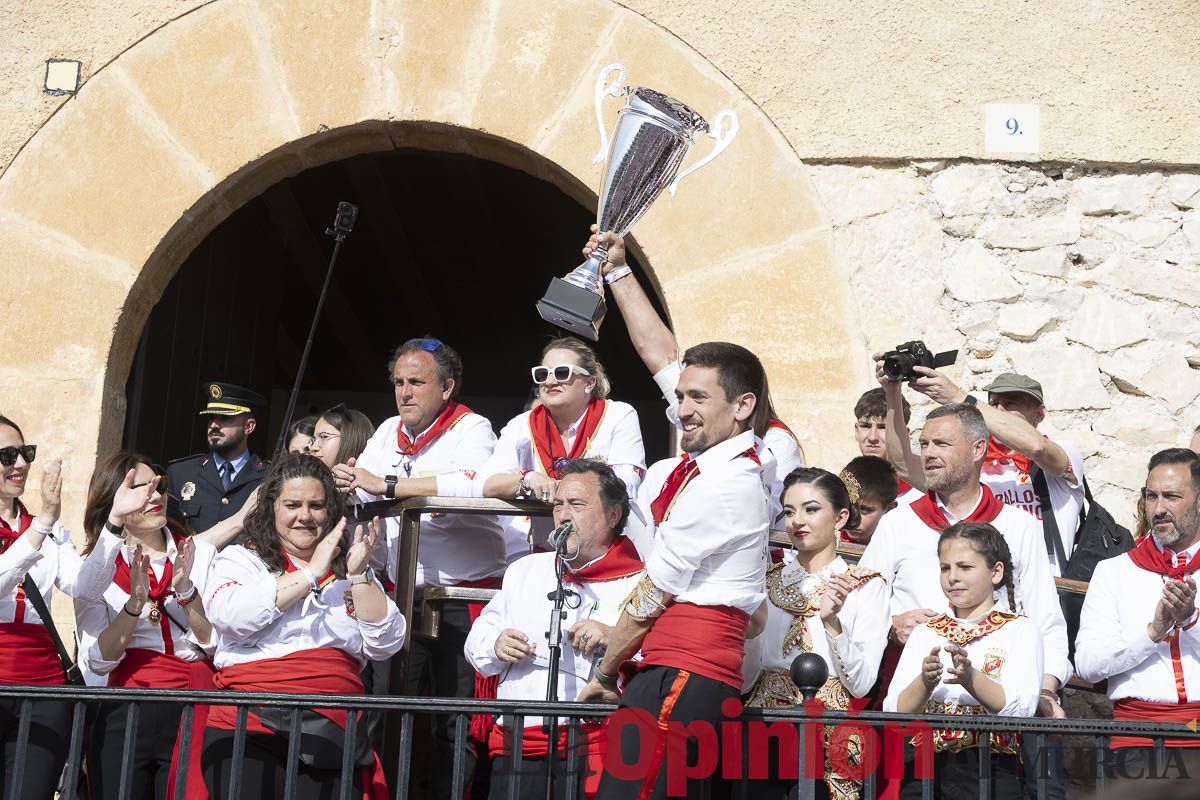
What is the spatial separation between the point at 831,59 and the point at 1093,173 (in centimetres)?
119

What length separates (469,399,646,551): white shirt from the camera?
4.85 metres

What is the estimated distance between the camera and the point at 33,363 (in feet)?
19.2

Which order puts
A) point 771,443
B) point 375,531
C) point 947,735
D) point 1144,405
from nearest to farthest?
point 947,735
point 375,531
point 771,443
point 1144,405

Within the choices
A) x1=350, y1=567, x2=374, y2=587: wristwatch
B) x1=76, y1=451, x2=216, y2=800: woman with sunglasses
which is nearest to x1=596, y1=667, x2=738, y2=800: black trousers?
x1=350, y1=567, x2=374, y2=587: wristwatch

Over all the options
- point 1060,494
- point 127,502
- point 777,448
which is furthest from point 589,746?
point 1060,494

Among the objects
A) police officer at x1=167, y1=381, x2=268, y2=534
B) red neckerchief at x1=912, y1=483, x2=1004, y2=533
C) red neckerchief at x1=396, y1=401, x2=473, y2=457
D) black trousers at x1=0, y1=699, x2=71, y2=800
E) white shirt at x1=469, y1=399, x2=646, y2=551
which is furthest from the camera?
police officer at x1=167, y1=381, x2=268, y2=534

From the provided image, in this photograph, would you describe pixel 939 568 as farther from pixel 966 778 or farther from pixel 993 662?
pixel 966 778

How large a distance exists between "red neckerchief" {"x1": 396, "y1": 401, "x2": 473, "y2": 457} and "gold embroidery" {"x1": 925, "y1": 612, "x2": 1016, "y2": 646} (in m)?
1.99

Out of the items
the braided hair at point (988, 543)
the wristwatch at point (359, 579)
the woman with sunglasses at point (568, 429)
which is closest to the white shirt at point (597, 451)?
the woman with sunglasses at point (568, 429)

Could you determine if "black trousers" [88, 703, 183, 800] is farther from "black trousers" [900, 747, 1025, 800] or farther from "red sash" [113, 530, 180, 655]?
"black trousers" [900, 747, 1025, 800]

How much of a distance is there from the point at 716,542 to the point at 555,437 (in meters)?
1.68

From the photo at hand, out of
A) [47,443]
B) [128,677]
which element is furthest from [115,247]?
[128,677]

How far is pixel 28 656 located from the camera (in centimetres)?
435

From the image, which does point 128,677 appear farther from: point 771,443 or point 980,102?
point 980,102
